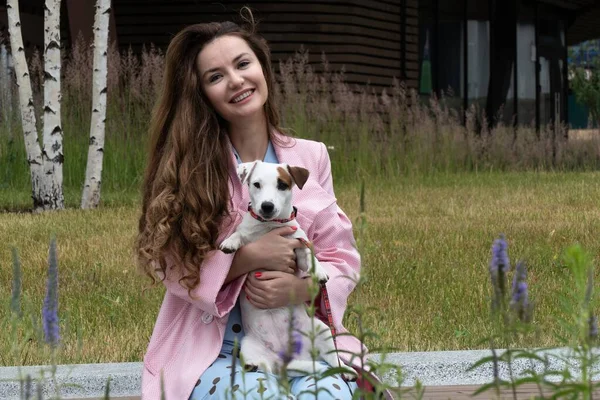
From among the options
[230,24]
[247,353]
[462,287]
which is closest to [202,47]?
[230,24]

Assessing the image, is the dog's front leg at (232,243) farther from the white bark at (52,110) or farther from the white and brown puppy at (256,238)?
the white bark at (52,110)

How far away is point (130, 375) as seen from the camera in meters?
3.84

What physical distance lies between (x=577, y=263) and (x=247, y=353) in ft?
5.59

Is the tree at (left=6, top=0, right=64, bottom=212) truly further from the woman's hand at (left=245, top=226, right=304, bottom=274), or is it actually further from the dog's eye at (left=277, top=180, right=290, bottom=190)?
the dog's eye at (left=277, top=180, right=290, bottom=190)

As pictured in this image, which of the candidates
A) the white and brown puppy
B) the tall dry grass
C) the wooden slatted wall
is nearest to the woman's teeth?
the white and brown puppy

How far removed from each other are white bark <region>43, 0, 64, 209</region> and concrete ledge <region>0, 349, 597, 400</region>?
6.67 meters

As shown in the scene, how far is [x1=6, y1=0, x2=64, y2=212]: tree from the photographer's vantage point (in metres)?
10.3

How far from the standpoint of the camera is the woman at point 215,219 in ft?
10.5

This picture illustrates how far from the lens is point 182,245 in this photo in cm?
329

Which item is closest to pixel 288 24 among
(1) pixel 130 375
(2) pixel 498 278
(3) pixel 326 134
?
(3) pixel 326 134

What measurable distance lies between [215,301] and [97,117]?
754cm

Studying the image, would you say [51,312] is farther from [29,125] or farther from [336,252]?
[29,125]

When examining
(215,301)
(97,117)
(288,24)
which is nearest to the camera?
(215,301)

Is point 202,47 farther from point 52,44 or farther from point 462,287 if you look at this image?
Answer: point 52,44
